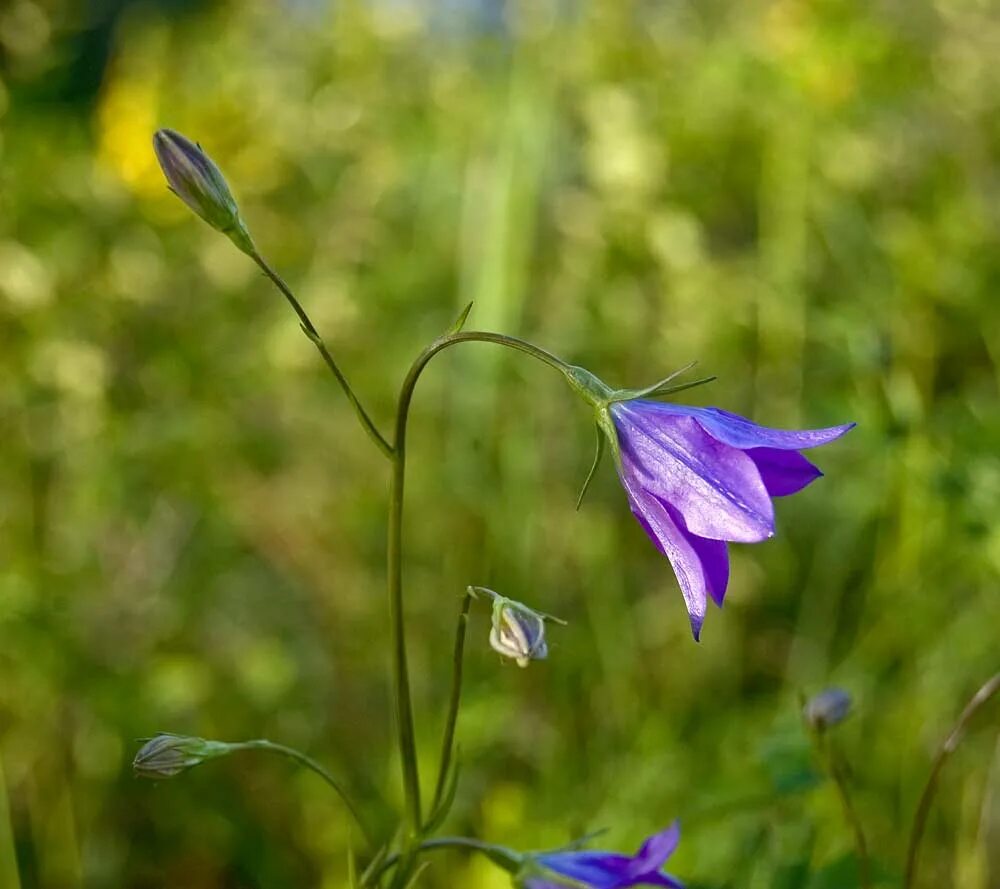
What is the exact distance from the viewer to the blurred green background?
2.04 m

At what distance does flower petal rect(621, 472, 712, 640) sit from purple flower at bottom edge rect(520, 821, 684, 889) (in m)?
0.21

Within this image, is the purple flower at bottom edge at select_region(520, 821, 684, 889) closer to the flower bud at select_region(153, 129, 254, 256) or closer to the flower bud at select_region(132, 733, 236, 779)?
the flower bud at select_region(132, 733, 236, 779)

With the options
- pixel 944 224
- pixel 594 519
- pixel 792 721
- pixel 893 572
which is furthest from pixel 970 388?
pixel 792 721

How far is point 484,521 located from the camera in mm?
2615

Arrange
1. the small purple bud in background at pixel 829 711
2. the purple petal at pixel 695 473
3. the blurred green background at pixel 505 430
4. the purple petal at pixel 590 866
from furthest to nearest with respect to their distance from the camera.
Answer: the blurred green background at pixel 505 430 → the small purple bud in background at pixel 829 711 → the purple petal at pixel 590 866 → the purple petal at pixel 695 473

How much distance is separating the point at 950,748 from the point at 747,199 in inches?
94.6

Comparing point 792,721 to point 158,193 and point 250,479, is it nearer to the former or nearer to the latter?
point 250,479

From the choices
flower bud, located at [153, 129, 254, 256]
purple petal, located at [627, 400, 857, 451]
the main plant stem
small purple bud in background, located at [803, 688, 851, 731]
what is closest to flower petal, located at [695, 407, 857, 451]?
purple petal, located at [627, 400, 857, 451]

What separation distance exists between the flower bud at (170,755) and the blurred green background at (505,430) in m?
0.49

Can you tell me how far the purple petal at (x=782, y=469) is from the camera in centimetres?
108

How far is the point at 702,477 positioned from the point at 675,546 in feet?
0.23

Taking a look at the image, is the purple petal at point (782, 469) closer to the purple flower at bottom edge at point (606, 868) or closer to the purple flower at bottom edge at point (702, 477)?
the purple flower at bottom edge at point (702, 477)

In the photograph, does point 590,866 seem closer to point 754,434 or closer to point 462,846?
point 462,846

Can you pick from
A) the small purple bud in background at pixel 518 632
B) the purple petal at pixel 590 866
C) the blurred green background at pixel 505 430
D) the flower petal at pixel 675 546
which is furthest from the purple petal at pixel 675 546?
the blurred green background at pixel 505 430
